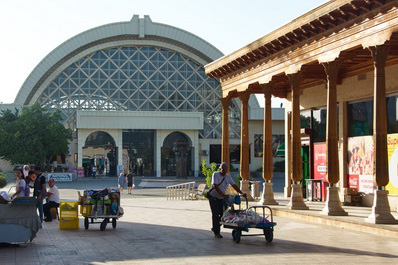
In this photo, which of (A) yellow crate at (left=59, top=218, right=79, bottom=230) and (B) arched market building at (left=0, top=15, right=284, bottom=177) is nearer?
(A) yellow crate at (left=59, top=218, right=79, bottom=230)

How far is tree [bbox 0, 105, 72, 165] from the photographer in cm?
5556

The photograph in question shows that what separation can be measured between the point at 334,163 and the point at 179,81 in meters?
47.5

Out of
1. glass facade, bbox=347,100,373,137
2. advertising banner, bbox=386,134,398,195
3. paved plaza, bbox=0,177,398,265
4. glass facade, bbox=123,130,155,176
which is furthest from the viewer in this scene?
glass facade, bbox=123,130,155,176

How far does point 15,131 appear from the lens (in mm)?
57344

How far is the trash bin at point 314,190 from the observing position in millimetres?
23484

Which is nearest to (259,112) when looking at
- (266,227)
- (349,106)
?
(349,106)

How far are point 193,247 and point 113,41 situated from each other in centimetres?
5280

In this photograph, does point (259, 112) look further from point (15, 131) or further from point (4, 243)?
point (4, 243)

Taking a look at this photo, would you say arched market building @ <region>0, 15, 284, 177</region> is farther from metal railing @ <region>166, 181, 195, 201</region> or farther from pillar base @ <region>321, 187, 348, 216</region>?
pillar base @ <region>321, 187, 348, 216</region>

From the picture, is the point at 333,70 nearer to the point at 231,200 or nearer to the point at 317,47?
the point at 317,47

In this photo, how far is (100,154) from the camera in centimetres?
6141

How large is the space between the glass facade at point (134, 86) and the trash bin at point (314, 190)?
40.4 m

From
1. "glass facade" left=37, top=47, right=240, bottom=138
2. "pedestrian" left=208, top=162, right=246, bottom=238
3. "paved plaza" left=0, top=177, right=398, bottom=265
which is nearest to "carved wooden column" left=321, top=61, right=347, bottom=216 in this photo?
"paved plaza" left=0, top=177, right=398, bottom=265

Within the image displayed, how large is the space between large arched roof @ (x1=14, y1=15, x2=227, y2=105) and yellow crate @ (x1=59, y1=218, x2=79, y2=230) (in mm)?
47441
